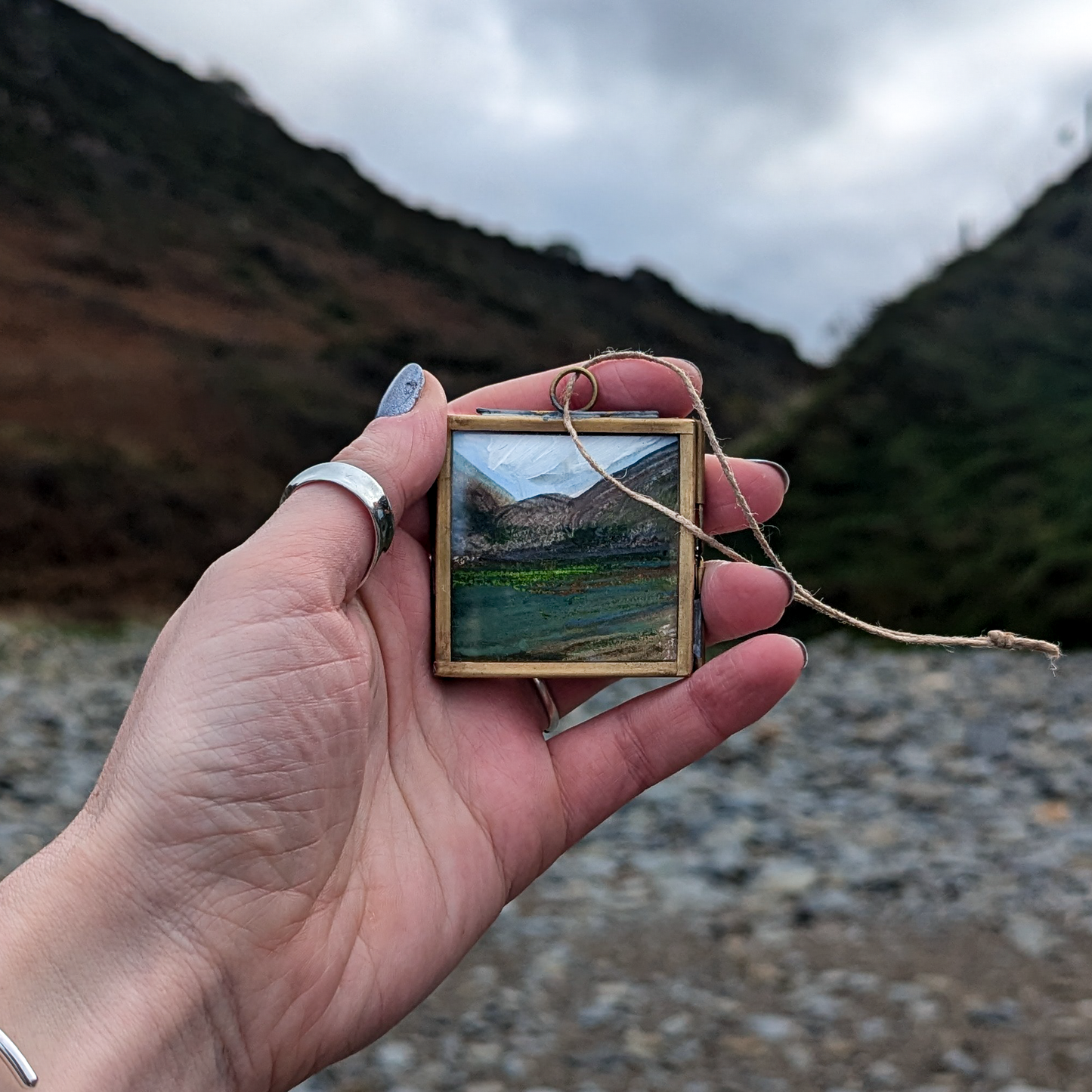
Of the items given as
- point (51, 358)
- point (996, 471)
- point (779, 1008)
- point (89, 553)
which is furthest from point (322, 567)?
point (51, 358)

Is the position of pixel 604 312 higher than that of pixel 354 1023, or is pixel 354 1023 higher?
pixel 604 312

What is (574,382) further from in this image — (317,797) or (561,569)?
(317,797)

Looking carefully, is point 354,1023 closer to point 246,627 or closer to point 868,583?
point 246,627

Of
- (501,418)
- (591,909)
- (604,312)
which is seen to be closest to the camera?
(501,418)

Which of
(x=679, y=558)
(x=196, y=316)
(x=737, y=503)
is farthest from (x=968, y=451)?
(x=196, y=316)

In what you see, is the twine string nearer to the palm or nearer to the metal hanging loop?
the metal hanging loop

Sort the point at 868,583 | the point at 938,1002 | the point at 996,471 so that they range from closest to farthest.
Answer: the point at 938,1002
the point at 868,583
the point at 996,471

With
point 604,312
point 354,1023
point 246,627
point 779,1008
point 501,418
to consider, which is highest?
point 604,312
